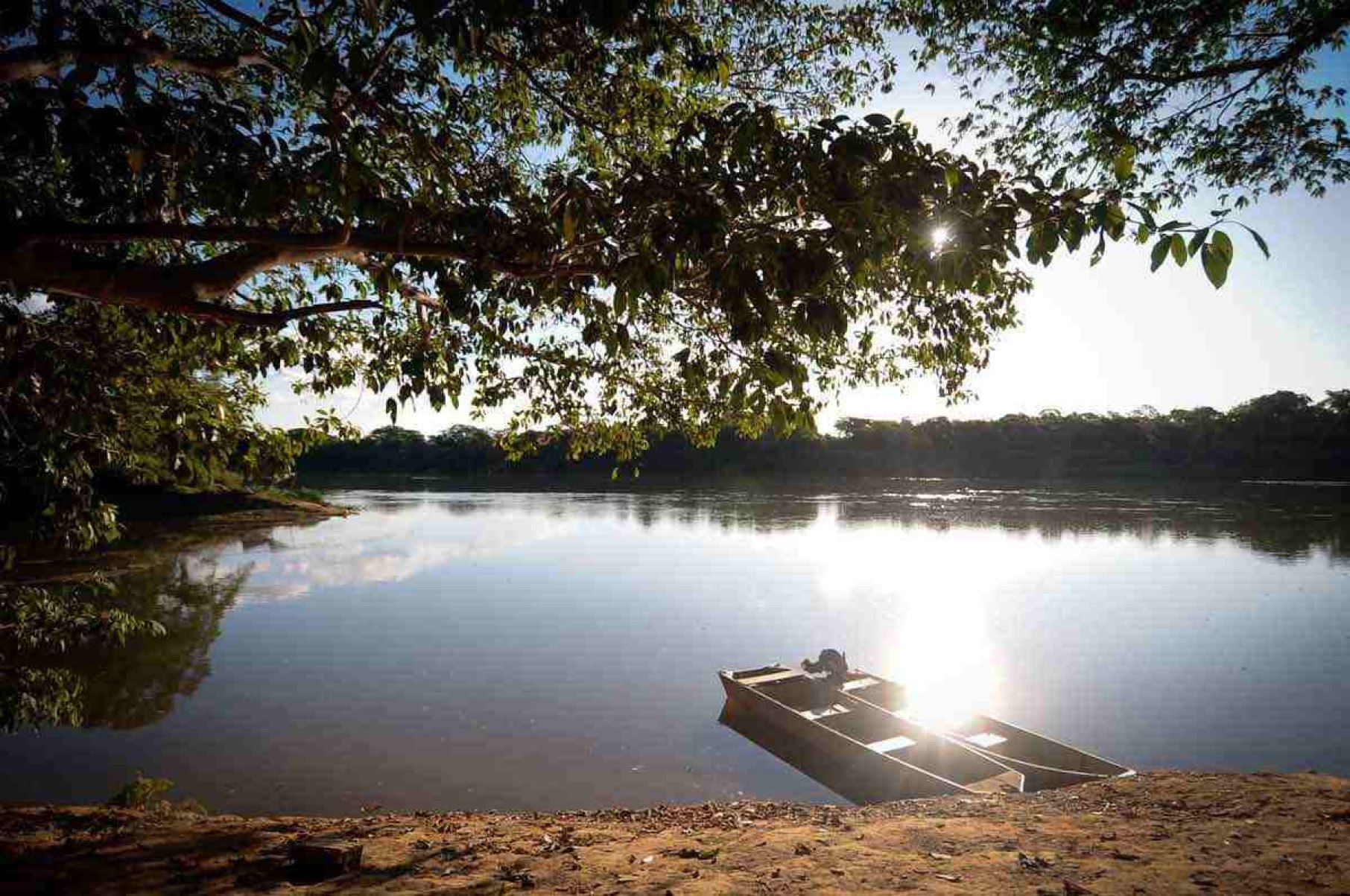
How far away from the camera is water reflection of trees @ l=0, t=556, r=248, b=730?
5.91 meters

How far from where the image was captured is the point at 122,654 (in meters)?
14.4

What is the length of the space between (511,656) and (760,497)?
39.7m

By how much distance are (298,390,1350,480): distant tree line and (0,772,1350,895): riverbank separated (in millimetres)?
59952

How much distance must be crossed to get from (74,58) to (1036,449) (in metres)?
82.0

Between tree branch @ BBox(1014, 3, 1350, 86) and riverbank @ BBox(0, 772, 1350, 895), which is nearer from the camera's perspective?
riverbank @ BBox(0, 772, 1350, 895)

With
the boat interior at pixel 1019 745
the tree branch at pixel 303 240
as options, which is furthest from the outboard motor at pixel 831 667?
the tree branch at pixel 303 240

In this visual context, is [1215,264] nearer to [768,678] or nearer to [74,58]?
[74,58]

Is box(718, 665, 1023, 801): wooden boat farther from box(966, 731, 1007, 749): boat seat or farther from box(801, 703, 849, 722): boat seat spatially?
box(966, 731, 1007, 749): boat seat

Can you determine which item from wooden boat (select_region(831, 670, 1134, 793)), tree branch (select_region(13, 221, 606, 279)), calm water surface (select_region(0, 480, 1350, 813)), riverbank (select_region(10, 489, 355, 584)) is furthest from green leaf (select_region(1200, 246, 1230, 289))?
riverbank (select_region(10, 489, 355, 584))

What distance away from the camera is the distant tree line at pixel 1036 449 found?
219 feet

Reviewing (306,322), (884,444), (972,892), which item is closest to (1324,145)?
(972,892)

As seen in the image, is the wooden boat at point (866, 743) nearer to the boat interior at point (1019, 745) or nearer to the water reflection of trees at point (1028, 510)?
the boat interior at point (1019, 745)

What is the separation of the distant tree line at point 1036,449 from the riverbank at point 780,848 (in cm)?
5995

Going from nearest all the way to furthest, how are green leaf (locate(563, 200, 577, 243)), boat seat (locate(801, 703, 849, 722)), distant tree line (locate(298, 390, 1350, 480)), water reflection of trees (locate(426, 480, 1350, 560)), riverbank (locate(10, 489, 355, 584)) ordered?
green leaf (locate(563, 200, 577, 243)) → boat seat (locate(801, 703, 849, 722)) → riverbank (locate(10, 489, 355, 584)) → water reflection of trees (locate(426, 480, 1350, 560)) → distant tree line (locate(298, 390, 1350, 480))
